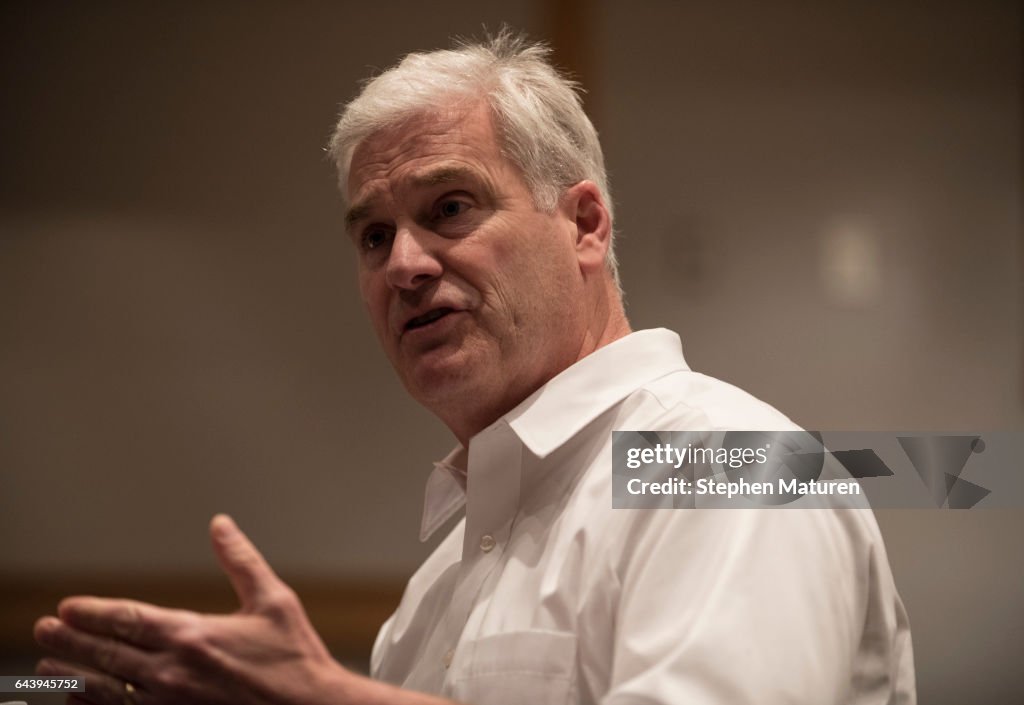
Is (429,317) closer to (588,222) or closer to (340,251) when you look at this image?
(588,222)

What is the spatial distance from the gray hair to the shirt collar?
8.6 inches

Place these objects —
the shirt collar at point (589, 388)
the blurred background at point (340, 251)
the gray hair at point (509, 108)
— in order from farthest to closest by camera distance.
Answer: the blurred background at point (340, 251)
the gray hair at point (509, 108)
the shirt collar at point (589, 388)

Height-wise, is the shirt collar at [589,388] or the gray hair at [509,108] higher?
the gray hair at [509,108]

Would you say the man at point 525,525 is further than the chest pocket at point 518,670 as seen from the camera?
No

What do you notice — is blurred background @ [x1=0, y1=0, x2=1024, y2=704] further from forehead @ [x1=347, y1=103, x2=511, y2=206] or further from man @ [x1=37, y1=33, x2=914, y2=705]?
forehead @ [x1=347, y1=103, x2=511, y2=206]

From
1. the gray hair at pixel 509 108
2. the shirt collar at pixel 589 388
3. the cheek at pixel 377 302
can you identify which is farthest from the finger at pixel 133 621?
the gray hair at pixel 509 108

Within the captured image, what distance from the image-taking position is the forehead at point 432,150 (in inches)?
48.2

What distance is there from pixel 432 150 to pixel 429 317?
0.69 feet

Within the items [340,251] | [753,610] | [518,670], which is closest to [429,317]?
[518,670]

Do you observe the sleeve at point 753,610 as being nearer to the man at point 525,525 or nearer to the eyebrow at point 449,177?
the man at point 525,525

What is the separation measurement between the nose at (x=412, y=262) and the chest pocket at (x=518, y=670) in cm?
44

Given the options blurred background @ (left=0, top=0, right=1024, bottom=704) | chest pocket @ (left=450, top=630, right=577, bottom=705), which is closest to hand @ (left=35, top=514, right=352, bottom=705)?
chest pocket @ (left=450, top=630, right=577, bottom=705)

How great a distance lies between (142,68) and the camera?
2.26 meters

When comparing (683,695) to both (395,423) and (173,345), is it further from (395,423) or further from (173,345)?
(173,345)
